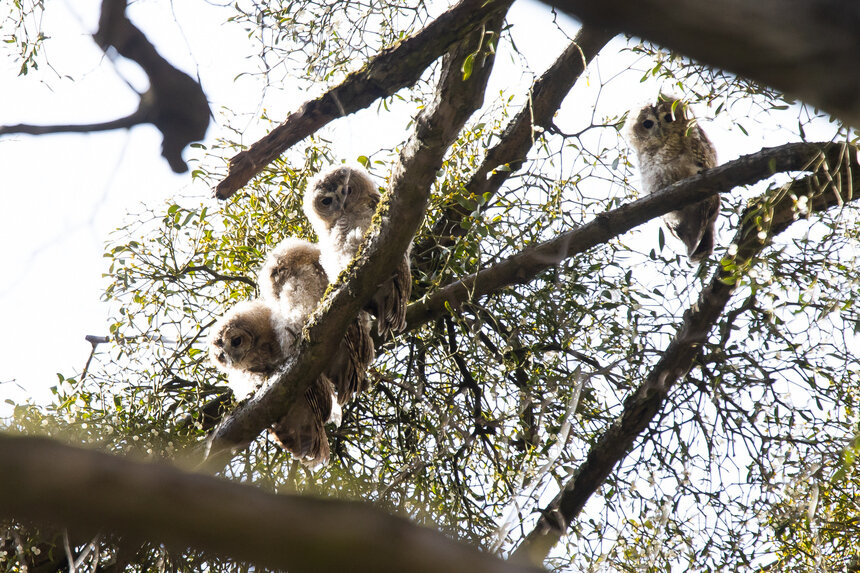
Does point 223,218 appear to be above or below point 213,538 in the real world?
above

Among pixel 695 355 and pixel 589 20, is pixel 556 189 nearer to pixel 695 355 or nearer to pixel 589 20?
pixel 695 355

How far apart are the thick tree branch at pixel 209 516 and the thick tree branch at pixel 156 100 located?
44cm

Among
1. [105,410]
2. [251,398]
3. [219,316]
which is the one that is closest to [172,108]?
[251,398]

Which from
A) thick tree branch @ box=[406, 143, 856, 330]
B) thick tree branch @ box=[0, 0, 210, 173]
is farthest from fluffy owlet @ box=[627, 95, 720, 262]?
thick tree branch @ box=[0, 0, 210, 173]

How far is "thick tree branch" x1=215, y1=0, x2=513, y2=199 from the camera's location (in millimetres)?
1582

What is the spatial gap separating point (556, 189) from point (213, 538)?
78.7 inches

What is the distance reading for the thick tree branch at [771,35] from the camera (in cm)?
34

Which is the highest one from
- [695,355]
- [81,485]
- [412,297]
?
[695,355]

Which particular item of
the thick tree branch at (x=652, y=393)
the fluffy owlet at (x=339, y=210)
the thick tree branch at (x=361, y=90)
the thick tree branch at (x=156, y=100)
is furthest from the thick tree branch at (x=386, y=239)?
the thick tree branch at (x=652, y=393)

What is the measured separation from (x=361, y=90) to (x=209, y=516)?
4.93 feet

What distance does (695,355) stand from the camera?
228 centimetres

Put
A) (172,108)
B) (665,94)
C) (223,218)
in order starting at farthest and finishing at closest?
1. (665,94)
2. (223,218)
3. (172,108)

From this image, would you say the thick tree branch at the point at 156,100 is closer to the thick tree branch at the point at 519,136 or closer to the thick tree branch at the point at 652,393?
the thick tree branch at the point at 652,393

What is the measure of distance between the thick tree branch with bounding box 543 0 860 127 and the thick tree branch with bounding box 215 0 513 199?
1201mm
